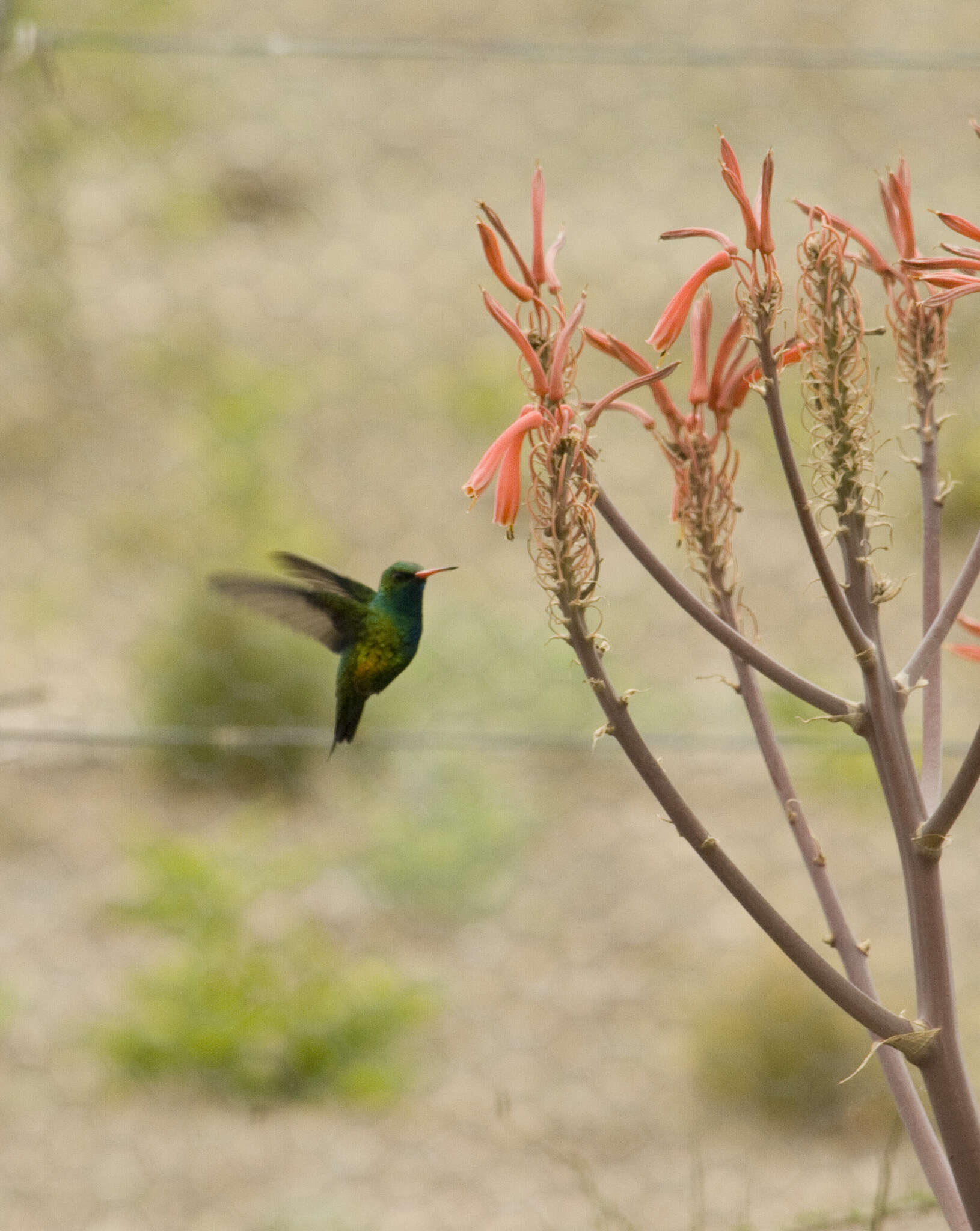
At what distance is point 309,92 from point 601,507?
18.6 ft

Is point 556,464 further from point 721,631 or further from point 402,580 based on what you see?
point 402,580

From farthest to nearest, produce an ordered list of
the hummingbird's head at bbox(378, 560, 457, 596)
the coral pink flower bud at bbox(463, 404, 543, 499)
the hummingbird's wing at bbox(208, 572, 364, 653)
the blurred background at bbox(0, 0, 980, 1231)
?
the blurred background at bbox(0, 0, 980, 1231), the hummingbird's wing at bbox(208, 572, 364, 653), the hummingbird's head at bbox(378, 560, 457, 596), the coral pink flower bud at bbox(463, 404, 543, 499)

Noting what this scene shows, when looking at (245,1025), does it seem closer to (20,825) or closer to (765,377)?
(20,825)

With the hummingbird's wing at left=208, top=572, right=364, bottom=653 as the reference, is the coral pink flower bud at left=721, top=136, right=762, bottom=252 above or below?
above

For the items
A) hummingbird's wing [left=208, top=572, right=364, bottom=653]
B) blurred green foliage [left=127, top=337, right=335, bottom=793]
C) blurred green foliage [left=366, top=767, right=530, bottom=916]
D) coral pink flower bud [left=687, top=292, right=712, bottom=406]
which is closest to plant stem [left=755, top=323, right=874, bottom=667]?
coral pink flower bud [left=687, top=292, right=712, bottom=406]

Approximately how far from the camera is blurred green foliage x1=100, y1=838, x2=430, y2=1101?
1.89m

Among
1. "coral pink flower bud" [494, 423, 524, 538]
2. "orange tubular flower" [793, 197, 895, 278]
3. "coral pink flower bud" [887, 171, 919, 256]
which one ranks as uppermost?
"coral pink flower bud" [887, 171, 919, 256]

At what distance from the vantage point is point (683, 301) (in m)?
0.52

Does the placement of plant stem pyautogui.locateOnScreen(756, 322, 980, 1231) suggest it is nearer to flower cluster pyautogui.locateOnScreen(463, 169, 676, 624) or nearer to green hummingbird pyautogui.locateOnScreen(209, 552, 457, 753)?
flower cluster pyautogui.locateOnScreen(463, 169, 676, 624)

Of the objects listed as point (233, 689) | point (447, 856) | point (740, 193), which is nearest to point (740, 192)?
point (740, 193)

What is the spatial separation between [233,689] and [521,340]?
7.47ft

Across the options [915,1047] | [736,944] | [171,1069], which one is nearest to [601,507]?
[915,1047]

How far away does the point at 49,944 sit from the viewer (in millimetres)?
2324

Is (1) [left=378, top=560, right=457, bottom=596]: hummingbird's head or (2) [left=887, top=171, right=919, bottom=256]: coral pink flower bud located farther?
(1) [left=378, top=560, right=457, bottom=596]: hummingbird's head
